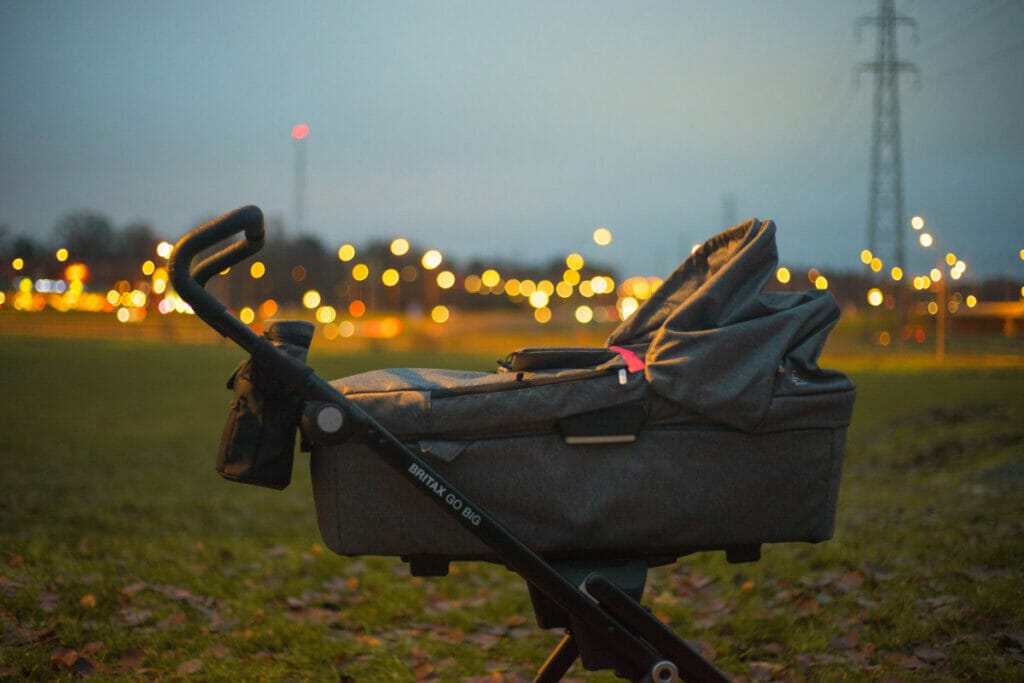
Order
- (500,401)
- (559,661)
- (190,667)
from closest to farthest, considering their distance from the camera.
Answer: (500,401) → (559,661) → (190,667)

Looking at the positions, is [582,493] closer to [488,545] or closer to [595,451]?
[595,451]

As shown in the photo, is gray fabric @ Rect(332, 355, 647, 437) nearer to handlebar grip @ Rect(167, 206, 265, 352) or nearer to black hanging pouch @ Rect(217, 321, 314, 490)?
black hanging pouch @ Rect(217, 321, 314, 490)

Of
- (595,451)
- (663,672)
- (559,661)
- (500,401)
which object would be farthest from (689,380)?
(559,661)

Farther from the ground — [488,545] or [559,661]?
[488,545]

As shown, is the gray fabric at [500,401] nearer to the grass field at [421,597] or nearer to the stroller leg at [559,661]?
the stroller leg at [559,661]

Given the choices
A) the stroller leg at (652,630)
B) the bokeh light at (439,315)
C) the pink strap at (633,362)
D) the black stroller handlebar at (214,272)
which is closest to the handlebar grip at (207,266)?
the black stroller handlebar at (214,272)

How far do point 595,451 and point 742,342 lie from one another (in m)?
0.49

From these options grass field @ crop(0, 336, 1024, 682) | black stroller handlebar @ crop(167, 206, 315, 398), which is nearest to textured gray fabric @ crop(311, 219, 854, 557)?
black stroller handlebar @ crop(167, 206, 315, 398)

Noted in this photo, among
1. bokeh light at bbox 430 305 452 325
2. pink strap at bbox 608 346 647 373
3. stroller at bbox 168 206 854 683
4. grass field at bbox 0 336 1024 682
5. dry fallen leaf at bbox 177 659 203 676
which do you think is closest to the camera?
stroller at bbox 168 206 854 683

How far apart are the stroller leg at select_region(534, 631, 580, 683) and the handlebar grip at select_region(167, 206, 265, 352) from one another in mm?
1297

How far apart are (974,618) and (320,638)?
8.96 feet

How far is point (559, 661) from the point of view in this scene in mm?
2912

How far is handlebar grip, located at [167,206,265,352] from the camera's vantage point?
239 cm

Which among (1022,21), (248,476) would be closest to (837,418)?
(248,476)
